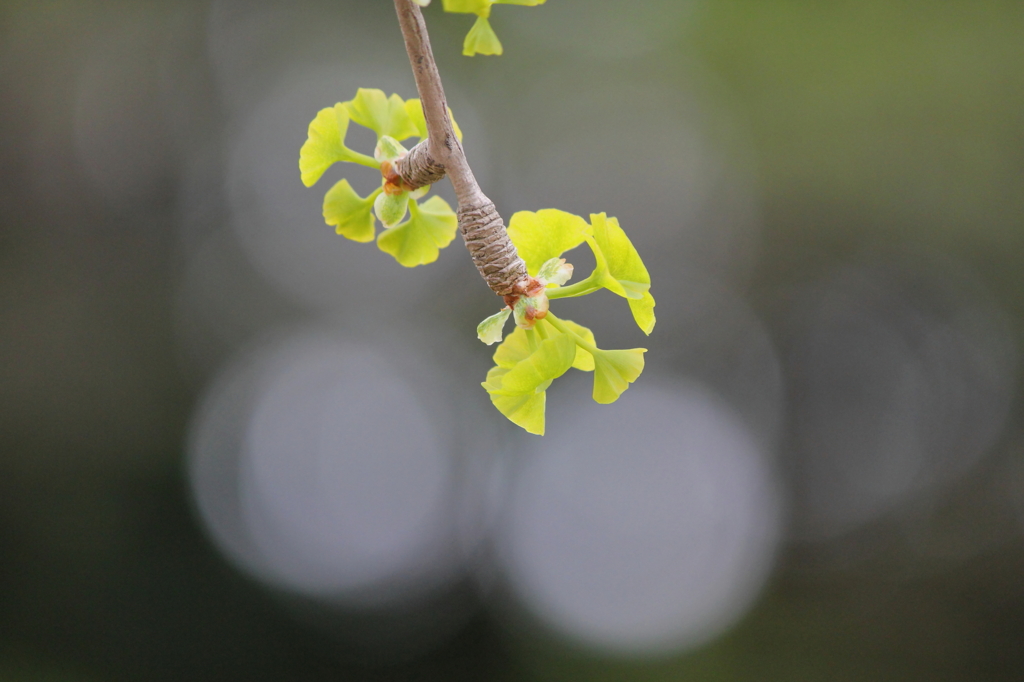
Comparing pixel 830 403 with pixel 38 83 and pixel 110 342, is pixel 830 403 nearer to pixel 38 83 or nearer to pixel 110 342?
pixel 110 342

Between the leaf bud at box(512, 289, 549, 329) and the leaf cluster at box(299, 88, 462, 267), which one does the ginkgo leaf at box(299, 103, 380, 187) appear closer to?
the leaf cluster at box(299, 88, 462, 267)

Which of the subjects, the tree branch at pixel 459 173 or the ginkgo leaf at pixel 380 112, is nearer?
the tree branch at pixel 459 173

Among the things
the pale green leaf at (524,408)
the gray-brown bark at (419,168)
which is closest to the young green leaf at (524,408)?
the pale green leaf at (524,408)

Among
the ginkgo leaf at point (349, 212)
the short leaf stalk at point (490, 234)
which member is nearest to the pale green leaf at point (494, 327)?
the short leaf stalk at point (490, 234)

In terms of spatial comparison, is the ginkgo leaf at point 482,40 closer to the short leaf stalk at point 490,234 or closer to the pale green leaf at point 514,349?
the short leaf stalk at point 490,234

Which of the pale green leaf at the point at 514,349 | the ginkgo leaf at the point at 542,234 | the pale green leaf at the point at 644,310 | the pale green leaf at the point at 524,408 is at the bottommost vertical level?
the pale green leaf at the point at 524,408

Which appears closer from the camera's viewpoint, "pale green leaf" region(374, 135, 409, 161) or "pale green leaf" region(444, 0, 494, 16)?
"pale green leaf" region(444, 0, 494, 16)

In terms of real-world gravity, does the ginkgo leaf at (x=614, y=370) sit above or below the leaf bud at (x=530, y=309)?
below

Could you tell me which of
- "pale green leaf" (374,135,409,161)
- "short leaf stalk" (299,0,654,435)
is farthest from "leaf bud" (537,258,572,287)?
"pale green leaf" (374,135,409,161)
